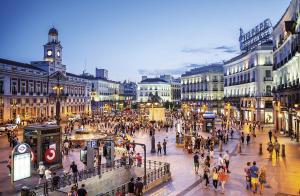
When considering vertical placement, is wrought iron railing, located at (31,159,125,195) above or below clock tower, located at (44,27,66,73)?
below

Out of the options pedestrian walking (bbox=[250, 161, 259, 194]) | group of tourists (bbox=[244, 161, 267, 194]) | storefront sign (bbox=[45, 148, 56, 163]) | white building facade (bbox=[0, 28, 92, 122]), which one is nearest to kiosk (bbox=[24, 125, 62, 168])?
storefront sign (bbox=[45, 148, 56, 163])

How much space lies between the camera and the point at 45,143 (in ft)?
72.9

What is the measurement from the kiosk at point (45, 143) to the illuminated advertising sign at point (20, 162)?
A: 4.65 meters

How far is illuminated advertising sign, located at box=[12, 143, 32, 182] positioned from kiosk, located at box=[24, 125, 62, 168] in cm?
465

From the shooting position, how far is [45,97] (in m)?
77.1

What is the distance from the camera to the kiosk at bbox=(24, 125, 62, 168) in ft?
71.7

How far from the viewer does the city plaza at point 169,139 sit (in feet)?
58.3

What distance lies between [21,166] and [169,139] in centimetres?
2492

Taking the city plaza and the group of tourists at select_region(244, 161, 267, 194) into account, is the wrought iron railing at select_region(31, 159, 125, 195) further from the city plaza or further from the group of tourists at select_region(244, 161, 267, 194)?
the group of tourists at select_region(244, 161, 267, 194)

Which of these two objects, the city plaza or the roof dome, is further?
the roof dome

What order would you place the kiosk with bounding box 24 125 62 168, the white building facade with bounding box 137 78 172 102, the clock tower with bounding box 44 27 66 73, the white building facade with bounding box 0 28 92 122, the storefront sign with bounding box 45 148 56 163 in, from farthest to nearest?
the white building facade with bounding box 137 78 172 102 < the clock tower with bounding box 44 27 66 73 < the white building facade with bounding box 0 28 92 122 < the storefront sign with bounding box 45 148 56 163 < the kiosk with bounding box 24 125 62 168

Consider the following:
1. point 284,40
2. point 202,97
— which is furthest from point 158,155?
point 202,97

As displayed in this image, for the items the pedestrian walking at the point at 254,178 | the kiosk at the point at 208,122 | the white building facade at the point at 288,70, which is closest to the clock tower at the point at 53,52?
the kiosk at the point at 208,122

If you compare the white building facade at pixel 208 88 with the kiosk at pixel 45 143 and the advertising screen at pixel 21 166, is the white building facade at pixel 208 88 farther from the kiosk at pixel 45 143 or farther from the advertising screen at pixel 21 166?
the advertising screen at pixel 21 166
